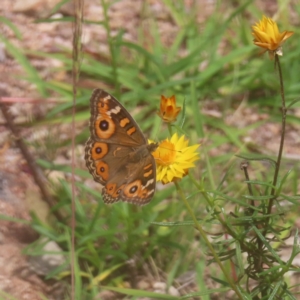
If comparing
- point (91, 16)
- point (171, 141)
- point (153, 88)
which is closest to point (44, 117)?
point (153, 88)

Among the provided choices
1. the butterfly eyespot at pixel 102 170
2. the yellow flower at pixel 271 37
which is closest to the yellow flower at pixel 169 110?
the yellow flower at pixel 271 37

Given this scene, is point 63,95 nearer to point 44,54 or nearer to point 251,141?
point 44,54

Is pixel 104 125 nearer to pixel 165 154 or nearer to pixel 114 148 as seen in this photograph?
pixel 114 148

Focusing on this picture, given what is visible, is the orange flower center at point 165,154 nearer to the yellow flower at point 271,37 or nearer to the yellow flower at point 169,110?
the yellow flower at point 169,110

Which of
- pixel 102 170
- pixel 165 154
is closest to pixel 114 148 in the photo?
pixel 102 170

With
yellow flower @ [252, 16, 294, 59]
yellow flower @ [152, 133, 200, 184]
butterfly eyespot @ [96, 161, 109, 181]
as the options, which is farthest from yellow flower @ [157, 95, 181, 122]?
butterfly eyespot @ [96, 161, 109, 181]

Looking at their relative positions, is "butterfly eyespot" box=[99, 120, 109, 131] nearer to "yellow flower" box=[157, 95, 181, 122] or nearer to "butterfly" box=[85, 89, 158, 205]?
"butterfly" box=[85, 89, 158, 205]
